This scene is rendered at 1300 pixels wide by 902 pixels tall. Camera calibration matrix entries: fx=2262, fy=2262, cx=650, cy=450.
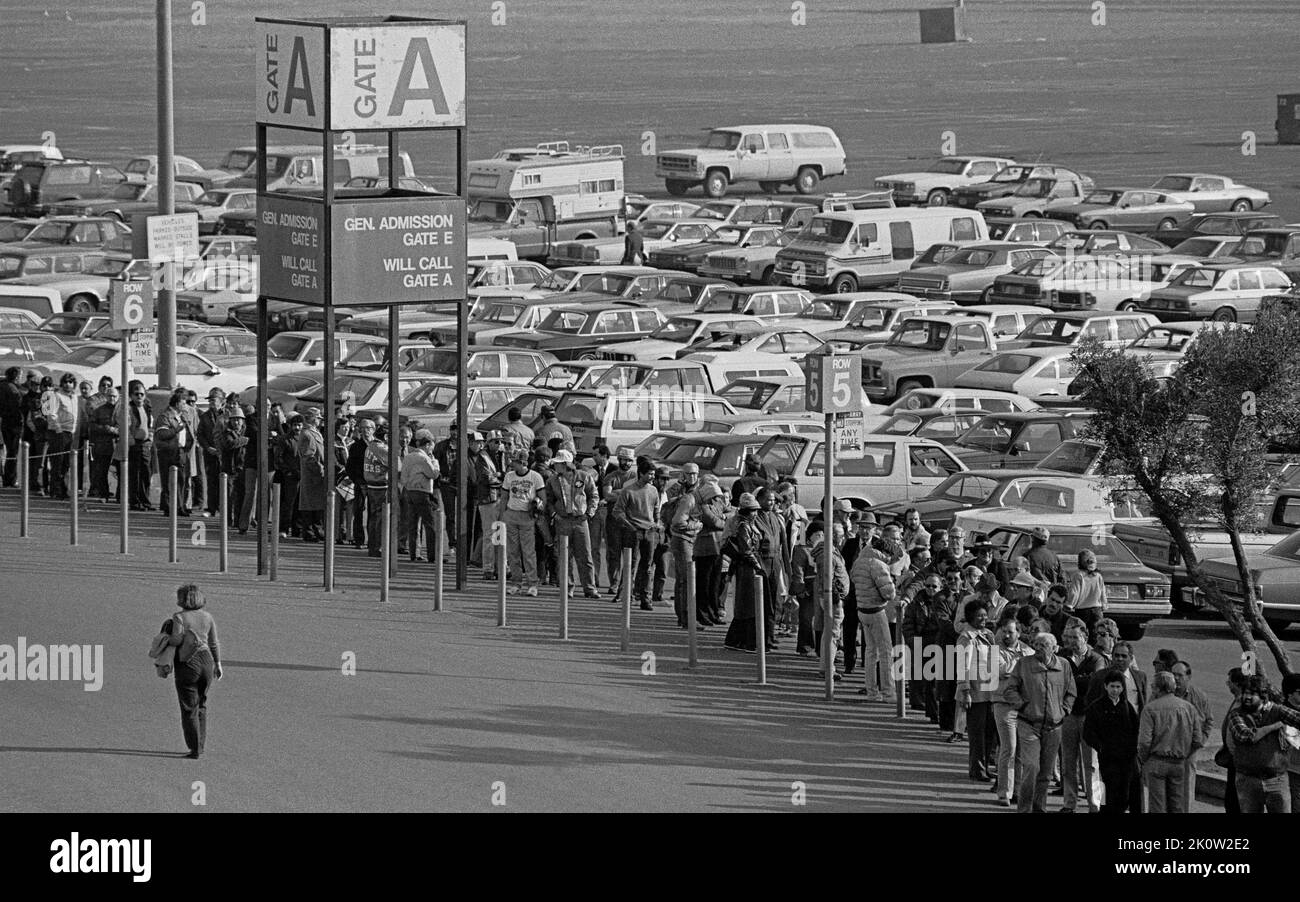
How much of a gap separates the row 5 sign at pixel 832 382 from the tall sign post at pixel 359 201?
5210 millimetres

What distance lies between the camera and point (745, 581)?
20.2m

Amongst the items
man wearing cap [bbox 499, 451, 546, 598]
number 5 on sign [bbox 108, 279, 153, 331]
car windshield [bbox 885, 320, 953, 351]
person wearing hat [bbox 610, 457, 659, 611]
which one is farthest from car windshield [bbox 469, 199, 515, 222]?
person wearing hat [bbox 610, 457, 659, 611]

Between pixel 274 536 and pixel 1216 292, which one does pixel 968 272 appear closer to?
pixel 1216 292

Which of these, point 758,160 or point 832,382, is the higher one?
point 758,160

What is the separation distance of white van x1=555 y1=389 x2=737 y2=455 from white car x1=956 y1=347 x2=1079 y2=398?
622cm

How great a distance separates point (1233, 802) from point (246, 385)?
20.6 m

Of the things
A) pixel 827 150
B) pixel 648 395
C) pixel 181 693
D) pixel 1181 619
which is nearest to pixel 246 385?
pixel 648 395

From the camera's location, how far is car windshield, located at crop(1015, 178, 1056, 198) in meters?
55.5

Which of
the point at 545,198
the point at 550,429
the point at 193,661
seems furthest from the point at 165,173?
the point at 545,198

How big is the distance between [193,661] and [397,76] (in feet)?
29.1

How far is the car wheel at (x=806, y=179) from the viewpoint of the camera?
205 ft

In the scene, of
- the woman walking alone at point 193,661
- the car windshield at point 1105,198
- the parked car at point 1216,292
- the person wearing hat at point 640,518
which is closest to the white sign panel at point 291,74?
the person wearing hat at point 640,518

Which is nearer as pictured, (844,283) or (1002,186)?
(844,283)

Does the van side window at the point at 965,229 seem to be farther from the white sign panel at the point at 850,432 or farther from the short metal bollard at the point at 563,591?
the white sign panel at the point at 850,432
